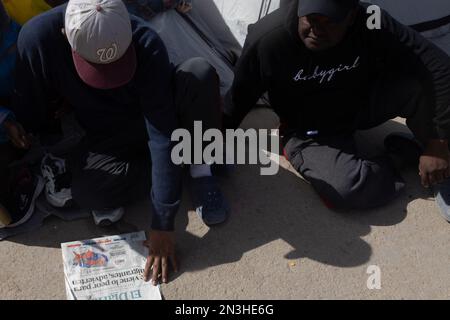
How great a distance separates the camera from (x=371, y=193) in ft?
7.87

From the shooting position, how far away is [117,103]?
2205 millimetres

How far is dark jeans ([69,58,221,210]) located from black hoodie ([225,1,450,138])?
20cm

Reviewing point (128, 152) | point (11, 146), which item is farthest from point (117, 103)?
point (11, 146)

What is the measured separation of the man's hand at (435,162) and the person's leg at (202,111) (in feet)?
2.83

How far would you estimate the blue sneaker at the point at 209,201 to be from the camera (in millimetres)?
2334

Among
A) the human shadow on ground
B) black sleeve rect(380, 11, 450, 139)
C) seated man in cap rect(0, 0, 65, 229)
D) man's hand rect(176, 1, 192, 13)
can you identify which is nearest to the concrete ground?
the human shadow on ground

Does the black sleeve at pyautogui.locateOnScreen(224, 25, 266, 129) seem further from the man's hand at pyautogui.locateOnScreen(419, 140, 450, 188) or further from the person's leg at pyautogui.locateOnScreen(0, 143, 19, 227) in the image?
the person's leg at pyautogui.locateOnScreen(0, 143, 19, 227)

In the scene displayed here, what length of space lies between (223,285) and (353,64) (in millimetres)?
1046

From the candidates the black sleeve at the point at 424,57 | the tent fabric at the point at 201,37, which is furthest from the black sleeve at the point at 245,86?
the black sleeve at the point at 424,57

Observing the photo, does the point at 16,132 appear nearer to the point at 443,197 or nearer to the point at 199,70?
the point at 199,70

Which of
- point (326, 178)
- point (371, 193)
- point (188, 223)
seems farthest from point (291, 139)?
point (188, 223)

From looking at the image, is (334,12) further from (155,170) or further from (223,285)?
(223,285)

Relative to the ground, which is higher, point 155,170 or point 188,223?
point 155,170
